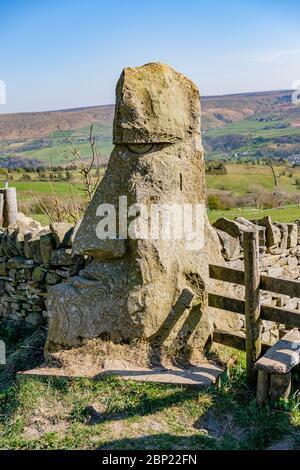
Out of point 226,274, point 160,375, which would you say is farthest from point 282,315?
point 160,375

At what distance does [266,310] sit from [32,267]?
3.82 meters

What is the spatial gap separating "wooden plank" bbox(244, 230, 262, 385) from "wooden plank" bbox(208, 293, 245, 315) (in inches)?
13.1

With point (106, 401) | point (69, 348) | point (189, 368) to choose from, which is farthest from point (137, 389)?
point (69, 348)

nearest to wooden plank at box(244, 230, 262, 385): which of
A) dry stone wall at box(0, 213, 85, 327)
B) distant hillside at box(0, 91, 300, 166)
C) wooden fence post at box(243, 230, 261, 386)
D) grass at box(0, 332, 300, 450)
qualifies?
wooden fence post at box(243, 230, 261, 386)

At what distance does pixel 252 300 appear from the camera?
5586mm

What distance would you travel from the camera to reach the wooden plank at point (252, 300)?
18.0 feet

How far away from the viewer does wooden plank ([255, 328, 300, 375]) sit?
197 inches

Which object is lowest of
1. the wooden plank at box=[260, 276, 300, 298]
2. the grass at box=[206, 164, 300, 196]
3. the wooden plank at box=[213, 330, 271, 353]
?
the wooden plank at box=[213, 330, 271, 353]

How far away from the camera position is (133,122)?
18.8 feet

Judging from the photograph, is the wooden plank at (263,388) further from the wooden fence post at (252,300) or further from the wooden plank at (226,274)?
the wooden plank at (226,274)

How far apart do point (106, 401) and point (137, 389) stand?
342mm

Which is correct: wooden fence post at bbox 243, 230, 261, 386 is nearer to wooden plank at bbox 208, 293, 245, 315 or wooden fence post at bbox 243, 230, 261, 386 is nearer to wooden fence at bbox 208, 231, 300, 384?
wooden fence at bbox 208, 231, 300, 384

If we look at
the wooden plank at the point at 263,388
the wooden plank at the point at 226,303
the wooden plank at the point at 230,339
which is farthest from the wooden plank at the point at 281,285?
the wooden plank at the point at 263,388

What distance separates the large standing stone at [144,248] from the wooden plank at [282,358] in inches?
39.5
